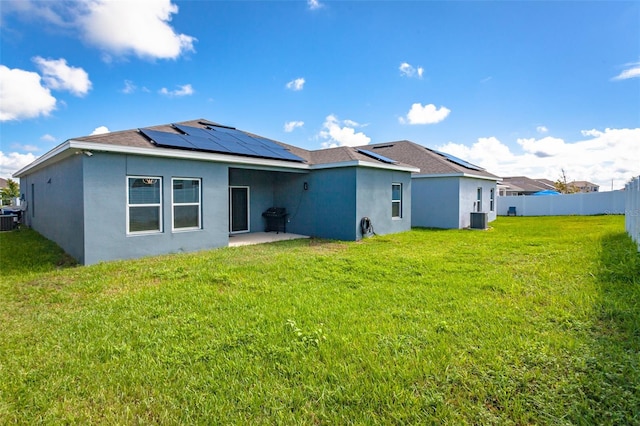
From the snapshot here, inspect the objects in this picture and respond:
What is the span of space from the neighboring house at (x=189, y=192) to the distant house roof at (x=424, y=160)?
3.25 meters

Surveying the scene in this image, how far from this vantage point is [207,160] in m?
9.22

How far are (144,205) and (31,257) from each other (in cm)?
330

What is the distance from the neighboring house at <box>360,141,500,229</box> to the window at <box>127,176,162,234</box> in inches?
429

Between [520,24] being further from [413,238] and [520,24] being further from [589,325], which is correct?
[589,325]

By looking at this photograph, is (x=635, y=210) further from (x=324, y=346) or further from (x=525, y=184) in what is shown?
(x=525, y=184)

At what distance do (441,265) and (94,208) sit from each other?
8045mm

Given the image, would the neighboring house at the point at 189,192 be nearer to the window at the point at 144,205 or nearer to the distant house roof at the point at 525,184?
the window at the point at 144,205

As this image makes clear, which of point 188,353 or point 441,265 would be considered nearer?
point 188,353

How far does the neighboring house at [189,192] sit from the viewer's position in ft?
24.6

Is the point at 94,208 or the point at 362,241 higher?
the point at 94,208

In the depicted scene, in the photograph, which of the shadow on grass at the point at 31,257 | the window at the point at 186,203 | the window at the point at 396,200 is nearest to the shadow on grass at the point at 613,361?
the window at the point at 396,200

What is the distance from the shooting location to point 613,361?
9.49ft

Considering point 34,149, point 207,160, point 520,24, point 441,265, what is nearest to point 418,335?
point 441,265

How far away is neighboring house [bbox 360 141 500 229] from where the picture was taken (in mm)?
15484
